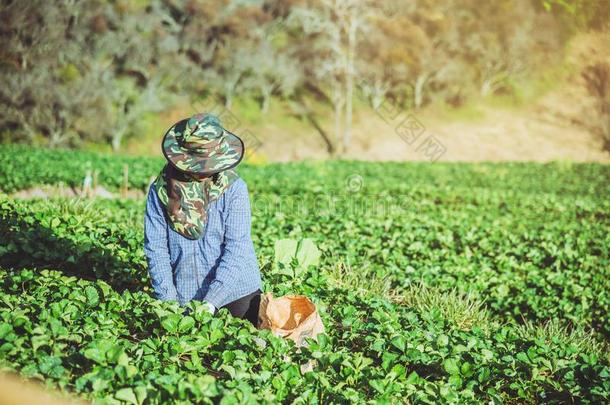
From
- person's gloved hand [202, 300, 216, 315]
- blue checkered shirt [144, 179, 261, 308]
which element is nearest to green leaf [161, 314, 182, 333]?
person's gloved hand [202, 300, 216, 315]

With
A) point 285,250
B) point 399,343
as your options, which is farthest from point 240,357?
point 285,250

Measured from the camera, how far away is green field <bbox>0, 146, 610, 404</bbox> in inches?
102

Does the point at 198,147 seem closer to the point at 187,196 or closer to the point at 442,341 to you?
the point at 187,196

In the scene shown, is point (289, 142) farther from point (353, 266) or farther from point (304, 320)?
point (304, 320)

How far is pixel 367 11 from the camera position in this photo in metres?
36.7

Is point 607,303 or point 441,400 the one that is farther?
point 607,303

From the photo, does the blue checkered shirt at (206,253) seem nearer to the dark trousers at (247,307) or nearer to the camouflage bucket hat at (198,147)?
the dark trousers at (247,307)

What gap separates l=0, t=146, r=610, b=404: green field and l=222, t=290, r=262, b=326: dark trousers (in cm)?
37

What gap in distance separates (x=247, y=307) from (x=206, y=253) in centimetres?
53

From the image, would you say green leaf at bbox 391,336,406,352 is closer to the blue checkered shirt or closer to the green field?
the green field

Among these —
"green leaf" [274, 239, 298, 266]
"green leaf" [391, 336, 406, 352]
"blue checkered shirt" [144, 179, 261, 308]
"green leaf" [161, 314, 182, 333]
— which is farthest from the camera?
"green leaf" [274, 239, 298, 266]

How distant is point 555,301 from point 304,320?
4.40 metres

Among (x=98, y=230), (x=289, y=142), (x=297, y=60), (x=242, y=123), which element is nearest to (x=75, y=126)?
(x=242, y=123)

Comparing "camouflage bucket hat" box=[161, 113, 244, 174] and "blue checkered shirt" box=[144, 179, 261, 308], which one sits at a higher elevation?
"camouflage bucket hat" box=[161, 113, 244, 174]
